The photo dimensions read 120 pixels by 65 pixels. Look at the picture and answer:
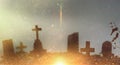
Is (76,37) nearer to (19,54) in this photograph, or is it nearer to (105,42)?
(105,42)

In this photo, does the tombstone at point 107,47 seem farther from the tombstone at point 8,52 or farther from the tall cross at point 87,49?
the tombstone at point 8,52

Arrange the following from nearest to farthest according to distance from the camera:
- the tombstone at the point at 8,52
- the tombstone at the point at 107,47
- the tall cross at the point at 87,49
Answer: the tombstone at the point at 107,47
the tombstone at the point at 8,52
the tall cross at the point at 87,49

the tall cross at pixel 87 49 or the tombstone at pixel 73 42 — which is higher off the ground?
the tombstone at pixel 73 42

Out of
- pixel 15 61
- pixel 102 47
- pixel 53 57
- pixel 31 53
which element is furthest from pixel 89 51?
pixel 15 61

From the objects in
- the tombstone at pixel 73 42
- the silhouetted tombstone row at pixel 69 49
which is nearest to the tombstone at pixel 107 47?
the silhouetted tombstone row at pixel 69 49

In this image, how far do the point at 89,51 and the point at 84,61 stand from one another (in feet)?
4.52

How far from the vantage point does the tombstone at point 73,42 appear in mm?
19406

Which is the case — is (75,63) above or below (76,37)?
below

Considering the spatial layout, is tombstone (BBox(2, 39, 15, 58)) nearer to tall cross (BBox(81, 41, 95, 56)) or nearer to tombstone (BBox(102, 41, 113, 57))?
tall cross (BBox(81, 41, 95, 56))

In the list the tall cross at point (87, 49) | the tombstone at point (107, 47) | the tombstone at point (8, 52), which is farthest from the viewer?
the tall cross at point (87, 49)

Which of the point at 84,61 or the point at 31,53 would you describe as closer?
the point at 84,61

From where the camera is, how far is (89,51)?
1958 cm

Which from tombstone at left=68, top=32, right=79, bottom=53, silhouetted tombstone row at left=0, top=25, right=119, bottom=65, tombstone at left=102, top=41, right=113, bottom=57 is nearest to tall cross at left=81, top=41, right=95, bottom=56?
silhouetted tombstone row at left=0, top=25, right=119, bottom=65

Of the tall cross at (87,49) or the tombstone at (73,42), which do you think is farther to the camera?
the tall cross at (87,49)
